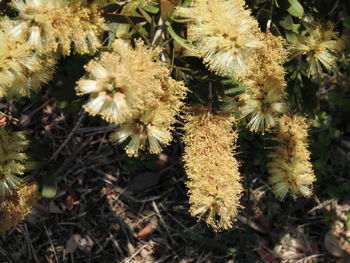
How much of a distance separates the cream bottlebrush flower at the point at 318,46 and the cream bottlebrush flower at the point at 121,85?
0.76 m

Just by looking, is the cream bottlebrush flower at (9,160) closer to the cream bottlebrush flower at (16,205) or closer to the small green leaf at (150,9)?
the cream bottlebrush flower at (16,205)

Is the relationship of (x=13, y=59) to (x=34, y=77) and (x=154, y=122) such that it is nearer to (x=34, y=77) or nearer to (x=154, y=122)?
(x=34, y=77)

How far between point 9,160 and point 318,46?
1275 millimetres

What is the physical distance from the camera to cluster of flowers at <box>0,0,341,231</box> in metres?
1.26

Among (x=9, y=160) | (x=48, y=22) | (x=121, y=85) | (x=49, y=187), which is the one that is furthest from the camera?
(x=49, y=187)

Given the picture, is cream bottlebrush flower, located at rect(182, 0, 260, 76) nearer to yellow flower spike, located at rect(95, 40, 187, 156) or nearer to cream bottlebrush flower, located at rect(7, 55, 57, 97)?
yellow flower spike, located at rect(95, 40, 187, 156)

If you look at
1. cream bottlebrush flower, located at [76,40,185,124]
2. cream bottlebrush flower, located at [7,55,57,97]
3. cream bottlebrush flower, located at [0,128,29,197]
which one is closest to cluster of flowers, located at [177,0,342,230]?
cream bottlebrush flower, located at [76,40,185,124]

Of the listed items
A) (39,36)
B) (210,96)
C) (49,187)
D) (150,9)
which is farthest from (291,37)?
(49,187)

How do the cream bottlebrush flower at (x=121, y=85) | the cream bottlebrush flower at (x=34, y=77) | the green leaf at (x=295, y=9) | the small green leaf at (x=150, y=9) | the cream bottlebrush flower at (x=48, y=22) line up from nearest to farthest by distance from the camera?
1. the cream bottlebrush flower at (x=121, y=85)
2. the cream bottlebrush flower at (x=48, y=22)
3. the cream bottlebrush flower at (x=34, y=77)
4. the small green leaf at (x=150, y=9)
5. the green leaf at (x=295, y=9)

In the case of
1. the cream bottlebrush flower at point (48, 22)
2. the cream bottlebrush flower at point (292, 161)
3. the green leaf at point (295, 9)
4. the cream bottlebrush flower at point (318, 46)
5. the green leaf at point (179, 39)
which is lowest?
the cream bottlebrush flower at point (292, 161)

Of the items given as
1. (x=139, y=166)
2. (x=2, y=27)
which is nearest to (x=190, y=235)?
(x=139, y=166)

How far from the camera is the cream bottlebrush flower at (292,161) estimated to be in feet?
5.99

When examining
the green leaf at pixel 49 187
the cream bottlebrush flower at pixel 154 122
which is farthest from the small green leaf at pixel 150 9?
the green leaf at pixel 49 187

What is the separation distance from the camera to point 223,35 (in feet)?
4.57
